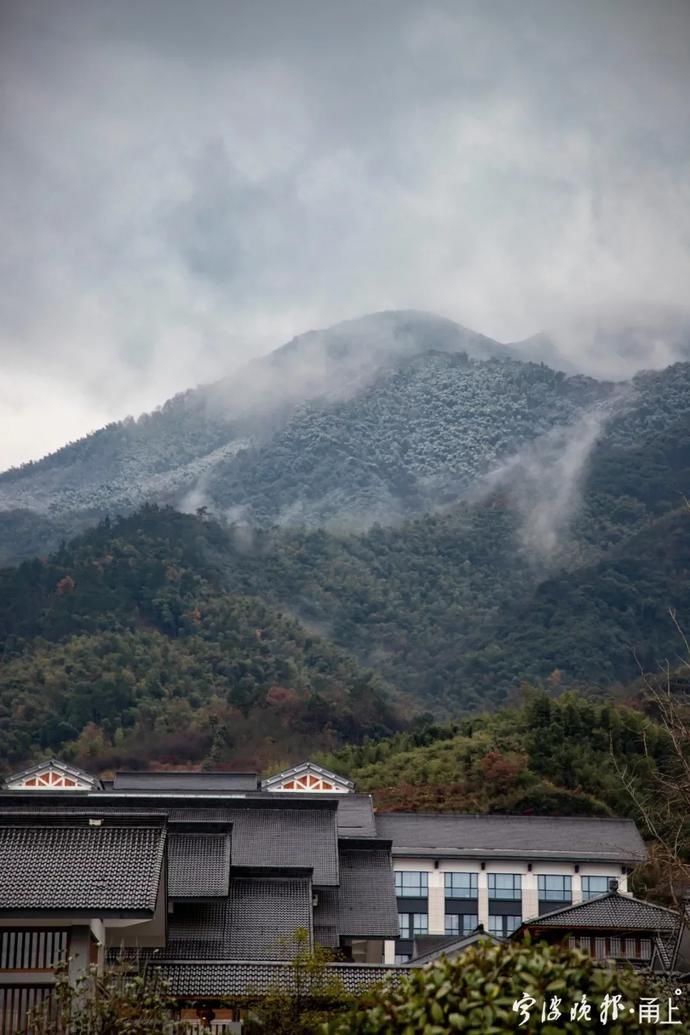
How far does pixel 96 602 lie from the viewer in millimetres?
74250

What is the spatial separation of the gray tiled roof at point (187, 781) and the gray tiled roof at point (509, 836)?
5249mm

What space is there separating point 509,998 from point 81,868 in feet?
27.5

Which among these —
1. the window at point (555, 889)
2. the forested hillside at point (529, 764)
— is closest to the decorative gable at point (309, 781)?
the forested hillside at point (529, 764)

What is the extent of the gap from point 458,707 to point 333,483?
51427mm

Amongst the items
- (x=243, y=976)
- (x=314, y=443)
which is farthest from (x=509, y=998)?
(x=314, y=443)

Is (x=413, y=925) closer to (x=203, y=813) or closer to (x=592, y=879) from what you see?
(x=592, y=879)

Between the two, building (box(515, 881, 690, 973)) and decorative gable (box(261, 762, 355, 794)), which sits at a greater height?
decorative gable (box(261, 762, 355, 794))

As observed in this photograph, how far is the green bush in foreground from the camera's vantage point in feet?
28.0

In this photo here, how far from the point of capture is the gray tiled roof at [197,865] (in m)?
21.2

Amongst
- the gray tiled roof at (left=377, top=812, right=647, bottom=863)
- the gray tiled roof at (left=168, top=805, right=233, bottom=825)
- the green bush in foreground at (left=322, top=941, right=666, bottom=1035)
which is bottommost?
the green bush in foreground at (left=322, top=941, right=666, bottom=1035)

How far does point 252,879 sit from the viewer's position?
22234 millimetres

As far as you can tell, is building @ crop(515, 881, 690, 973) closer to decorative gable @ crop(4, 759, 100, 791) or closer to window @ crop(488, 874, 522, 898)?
window @ crop(488, 874, 522, 898)

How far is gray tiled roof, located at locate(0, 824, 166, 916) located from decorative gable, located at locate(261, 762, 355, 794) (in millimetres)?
23105

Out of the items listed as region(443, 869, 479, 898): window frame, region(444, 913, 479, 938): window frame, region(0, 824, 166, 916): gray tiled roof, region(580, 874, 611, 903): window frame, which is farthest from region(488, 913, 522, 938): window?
region(0, 824, 166, 916): gray tiled roof
